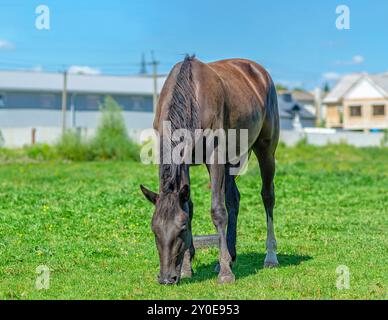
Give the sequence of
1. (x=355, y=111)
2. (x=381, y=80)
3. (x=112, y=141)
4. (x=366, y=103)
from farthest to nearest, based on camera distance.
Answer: (x=355, y=111), (x=381, y=80), (x=366, y=103), (x=112, y=141)

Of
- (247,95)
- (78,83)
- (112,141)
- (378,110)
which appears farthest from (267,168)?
(378,110)

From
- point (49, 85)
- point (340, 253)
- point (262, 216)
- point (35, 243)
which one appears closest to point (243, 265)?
point (340, 253)

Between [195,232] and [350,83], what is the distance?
69.2m

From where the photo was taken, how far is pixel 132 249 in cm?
1009

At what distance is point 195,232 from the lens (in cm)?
1186

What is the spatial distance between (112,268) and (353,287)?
3.00 m

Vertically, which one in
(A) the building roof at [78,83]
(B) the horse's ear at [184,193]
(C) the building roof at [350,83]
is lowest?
(B) the horse's ear at [184,193]

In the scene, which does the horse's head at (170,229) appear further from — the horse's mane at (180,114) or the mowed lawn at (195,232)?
the mowed lawn at (195,232)

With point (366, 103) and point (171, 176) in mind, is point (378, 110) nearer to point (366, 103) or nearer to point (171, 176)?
point (366, 103)

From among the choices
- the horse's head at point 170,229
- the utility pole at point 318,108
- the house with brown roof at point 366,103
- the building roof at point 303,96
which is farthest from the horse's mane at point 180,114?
the building roof at point 303,96

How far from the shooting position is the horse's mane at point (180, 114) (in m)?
7.22

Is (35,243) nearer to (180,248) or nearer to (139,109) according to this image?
A: (180,248)

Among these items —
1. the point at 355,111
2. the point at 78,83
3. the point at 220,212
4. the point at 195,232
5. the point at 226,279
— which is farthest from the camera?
the point at 355,111

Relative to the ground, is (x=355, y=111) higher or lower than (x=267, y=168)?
higher
